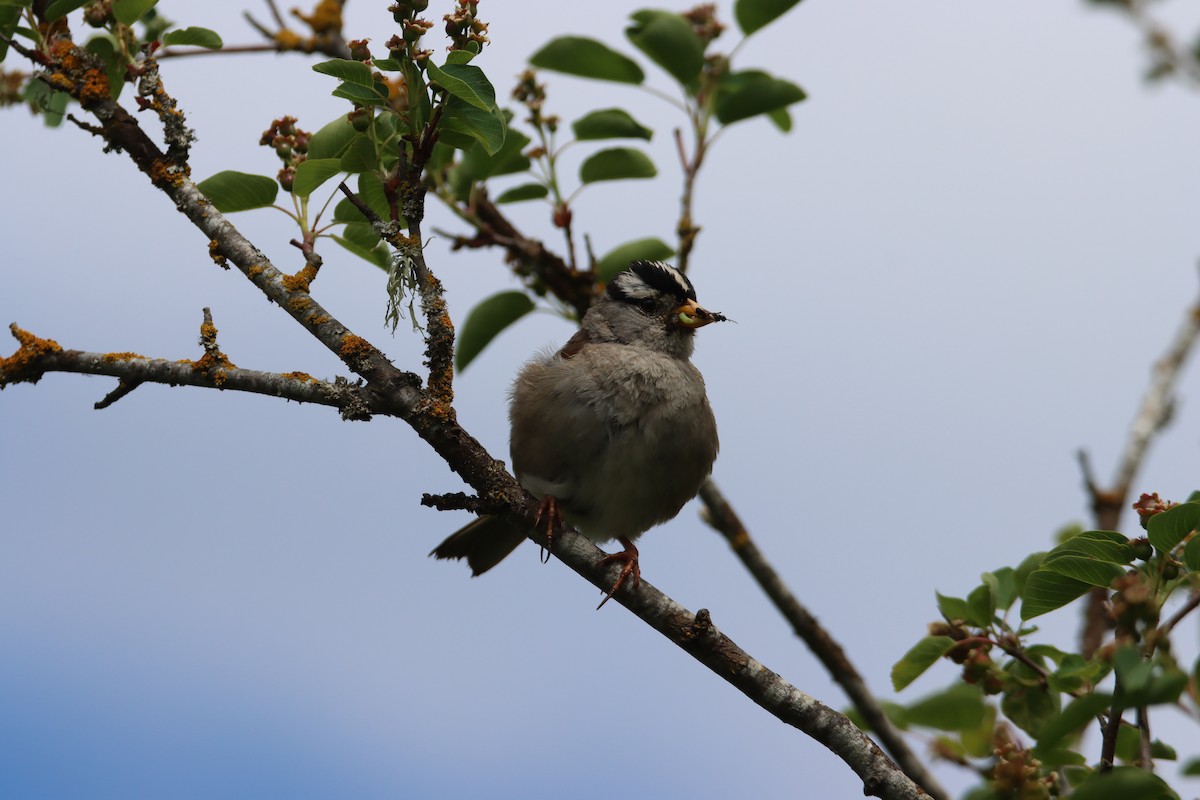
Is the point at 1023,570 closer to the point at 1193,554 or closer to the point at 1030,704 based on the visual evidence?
the point at 1030,704

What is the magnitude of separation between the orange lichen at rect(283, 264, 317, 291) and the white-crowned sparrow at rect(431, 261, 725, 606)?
152cm

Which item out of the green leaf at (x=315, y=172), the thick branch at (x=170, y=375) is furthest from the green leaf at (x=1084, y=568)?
the green leaf at (x=315, y=172)

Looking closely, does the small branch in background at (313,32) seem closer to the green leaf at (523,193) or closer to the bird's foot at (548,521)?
the green leaf at (523,193)

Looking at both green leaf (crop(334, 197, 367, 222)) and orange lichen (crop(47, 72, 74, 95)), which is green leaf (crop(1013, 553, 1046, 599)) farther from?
orange lichen (crop(47, 72, 74, 95))

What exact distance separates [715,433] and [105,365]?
2.79m

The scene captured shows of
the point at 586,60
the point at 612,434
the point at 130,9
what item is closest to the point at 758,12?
the point at 586,60

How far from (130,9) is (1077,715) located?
362 centimetres

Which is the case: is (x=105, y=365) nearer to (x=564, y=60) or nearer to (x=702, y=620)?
(x=702, y=620)

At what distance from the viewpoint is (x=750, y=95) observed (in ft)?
18.5

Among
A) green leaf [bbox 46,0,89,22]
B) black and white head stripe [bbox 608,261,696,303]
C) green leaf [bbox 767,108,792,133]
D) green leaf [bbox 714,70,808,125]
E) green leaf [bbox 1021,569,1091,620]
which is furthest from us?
green leaf [bbox 767,108,792,133]

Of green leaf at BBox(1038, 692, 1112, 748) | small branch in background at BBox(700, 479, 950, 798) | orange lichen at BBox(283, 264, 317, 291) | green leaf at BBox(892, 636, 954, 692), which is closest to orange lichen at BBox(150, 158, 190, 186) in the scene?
orange lichen at BBox(283, 264, 317, 291)

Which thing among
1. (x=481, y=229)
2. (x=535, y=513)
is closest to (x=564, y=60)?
(x=481, y=229)

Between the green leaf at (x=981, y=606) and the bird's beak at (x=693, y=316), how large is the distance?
7.61 ft

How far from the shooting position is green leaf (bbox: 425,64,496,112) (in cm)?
334
